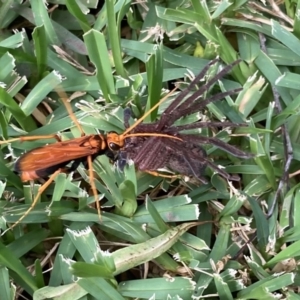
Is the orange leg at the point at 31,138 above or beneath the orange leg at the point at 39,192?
above

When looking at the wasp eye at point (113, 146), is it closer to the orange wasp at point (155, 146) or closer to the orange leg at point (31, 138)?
the orange wasp at point (155, 146)

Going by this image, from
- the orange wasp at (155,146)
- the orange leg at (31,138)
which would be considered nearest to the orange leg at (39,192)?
the orange wasp at (155,146)

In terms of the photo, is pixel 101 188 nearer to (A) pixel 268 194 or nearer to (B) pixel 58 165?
(B) pixel 58 165

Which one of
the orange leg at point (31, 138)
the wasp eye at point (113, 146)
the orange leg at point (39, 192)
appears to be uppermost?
the orange leg at point (31, 138)

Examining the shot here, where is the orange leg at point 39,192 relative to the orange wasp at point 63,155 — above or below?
below

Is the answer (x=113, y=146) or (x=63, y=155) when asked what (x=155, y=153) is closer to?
(x=113, y=146)

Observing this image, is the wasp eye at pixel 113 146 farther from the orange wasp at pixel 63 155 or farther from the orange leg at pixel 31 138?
the orange leg at pixel 31 138

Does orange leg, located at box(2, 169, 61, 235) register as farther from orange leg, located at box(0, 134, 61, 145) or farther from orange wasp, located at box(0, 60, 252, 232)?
orange leg, located at box(0, 134, 61, 145)

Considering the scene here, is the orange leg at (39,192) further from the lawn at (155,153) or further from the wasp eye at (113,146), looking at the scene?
the wasp eye at (113,146)

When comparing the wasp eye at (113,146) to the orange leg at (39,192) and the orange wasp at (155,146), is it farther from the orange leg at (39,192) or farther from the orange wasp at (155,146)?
the orange leg at (39,192)

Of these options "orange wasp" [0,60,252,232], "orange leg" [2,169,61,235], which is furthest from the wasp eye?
"orange leg" [2,169,61,235]

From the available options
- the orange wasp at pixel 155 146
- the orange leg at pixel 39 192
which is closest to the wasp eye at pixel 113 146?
the orange wasp at pixel 155 146
